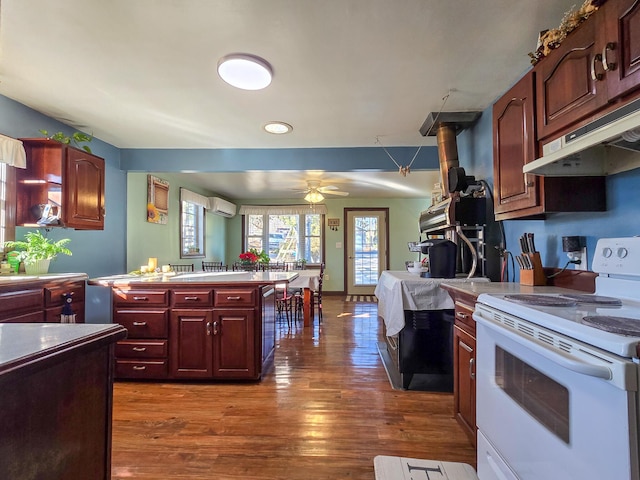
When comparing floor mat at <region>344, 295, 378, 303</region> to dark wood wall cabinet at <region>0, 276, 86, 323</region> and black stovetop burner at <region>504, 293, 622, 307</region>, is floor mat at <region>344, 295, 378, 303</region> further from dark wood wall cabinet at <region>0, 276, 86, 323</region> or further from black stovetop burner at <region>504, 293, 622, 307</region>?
black stovetop burner at <region>504, 293, 622, 307</region>

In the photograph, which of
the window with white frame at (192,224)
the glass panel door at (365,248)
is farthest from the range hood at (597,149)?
the glass panel door at (365,248)

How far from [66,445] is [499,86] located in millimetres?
2924

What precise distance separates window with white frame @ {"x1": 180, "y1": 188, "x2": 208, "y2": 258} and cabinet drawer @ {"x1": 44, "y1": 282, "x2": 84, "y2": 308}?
2743 mm

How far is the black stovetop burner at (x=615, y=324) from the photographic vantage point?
788mm

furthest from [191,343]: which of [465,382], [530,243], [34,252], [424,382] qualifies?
[530,243]

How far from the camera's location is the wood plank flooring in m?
1.62

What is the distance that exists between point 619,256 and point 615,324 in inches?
23.2

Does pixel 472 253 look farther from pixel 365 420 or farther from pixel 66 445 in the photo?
pixel 66 445

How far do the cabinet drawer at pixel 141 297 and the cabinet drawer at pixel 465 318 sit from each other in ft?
7.23

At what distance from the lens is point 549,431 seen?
3.15 feet

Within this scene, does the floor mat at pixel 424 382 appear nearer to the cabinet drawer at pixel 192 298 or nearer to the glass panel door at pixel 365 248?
the cabinet drawer at pixel 192 298

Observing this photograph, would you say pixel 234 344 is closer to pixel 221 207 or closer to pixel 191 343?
pixel 191 343

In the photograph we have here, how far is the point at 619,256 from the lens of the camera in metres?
1.26

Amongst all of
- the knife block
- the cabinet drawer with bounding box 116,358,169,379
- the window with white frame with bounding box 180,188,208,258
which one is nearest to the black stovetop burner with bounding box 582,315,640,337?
the knife block
